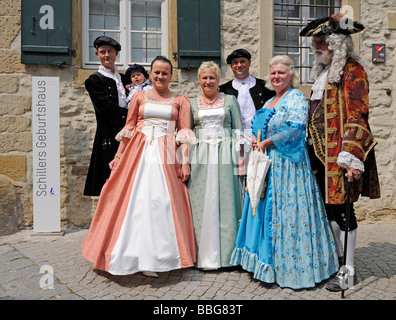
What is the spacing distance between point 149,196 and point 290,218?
111 cm

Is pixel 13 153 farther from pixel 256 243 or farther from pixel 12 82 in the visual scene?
pixel 256 243

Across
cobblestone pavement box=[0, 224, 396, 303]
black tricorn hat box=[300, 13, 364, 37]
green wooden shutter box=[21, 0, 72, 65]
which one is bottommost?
cobblestone pavement box=[0, 224, 396, 303]

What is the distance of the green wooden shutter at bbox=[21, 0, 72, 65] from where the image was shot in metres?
4.51

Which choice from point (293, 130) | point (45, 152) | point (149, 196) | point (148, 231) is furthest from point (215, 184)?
point (45, 152)

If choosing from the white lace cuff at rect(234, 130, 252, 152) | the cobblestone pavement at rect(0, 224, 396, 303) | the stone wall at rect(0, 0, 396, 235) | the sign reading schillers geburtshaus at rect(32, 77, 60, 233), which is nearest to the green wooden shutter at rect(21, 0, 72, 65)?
the stone wall at rect(0, 0, 396, 235)

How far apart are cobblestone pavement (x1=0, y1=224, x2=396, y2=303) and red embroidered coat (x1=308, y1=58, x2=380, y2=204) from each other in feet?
2.36

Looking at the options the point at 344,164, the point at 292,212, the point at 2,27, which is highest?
the point at 2,27

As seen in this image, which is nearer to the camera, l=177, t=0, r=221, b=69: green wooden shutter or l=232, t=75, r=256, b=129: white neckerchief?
l=232, t=75, r=256, b=129: white neckerchief

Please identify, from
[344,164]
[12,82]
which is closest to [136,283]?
[344,164]

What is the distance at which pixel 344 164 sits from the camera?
2.71m

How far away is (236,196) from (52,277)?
1668mm

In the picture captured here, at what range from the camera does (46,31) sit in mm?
4551

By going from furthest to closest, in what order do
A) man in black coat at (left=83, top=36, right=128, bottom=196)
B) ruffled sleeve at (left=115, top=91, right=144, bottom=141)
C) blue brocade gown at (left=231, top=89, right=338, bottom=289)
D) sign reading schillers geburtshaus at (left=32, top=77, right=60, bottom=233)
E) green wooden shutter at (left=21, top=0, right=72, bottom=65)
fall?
green wooden shutter at (left=21, top=0, right=72, bottom=65)
sign reading schillers geburtshaus at (left=32, top=77, right=60, bottom=233)
man in black coat at (left=83, top=36, right=128, bottom=196)
ruffled sleeve at (left=115, top=91, right=144, bottom=141)
blue brocade gown at (left=231, top=89, right=338, bottom=289)

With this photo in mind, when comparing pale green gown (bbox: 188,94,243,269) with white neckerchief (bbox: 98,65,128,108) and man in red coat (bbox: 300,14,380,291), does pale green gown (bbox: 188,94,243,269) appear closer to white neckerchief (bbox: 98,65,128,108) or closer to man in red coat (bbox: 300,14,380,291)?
man in red coat (bbox: 300,14,380,291)
